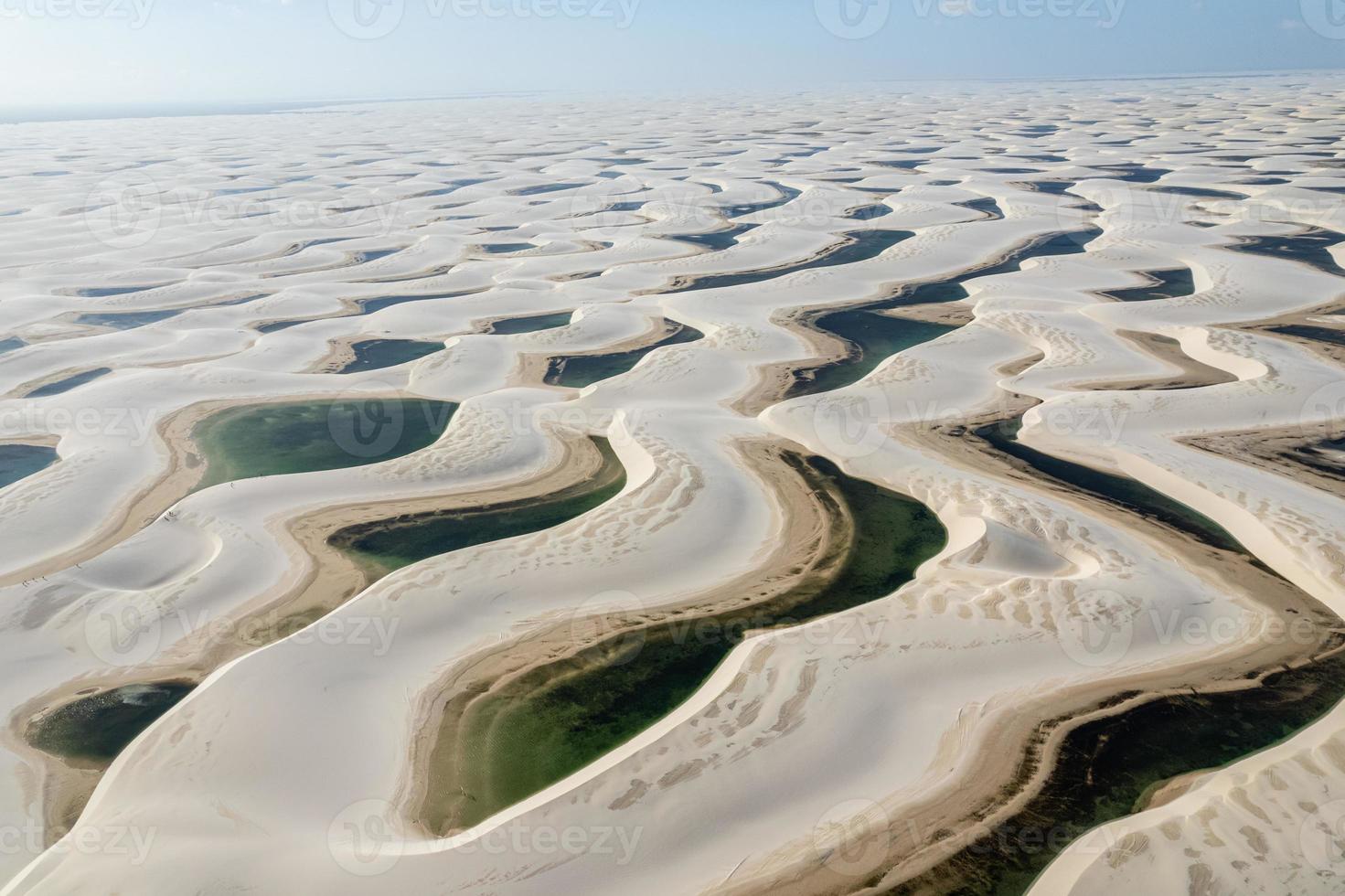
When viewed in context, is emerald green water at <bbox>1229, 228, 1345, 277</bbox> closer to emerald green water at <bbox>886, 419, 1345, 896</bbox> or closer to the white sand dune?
the white sand dune

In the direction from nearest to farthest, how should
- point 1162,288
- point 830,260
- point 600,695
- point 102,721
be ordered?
point 102,721 < point 600,695 < point 1162,288 < point 830,260

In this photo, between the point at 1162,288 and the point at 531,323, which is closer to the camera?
the point at 531,323

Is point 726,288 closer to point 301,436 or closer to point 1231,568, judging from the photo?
point 301,436

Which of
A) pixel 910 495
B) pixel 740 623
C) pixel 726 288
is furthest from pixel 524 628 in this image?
pixel 726 288

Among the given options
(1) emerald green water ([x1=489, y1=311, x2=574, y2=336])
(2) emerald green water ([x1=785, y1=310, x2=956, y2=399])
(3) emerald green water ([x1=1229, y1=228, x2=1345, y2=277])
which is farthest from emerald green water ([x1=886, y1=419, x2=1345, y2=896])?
(3) emerald green water ([x1=1229, y1=228, x2=1345, y2=277])

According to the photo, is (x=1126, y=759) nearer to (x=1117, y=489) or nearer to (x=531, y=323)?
(x=1117, y=489)

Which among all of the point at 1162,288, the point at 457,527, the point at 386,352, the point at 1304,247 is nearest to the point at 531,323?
the point at 386,352

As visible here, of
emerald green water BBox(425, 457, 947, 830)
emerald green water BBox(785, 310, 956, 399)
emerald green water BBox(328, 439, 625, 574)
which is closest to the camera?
emerald green water BBox(425, 457, 947, 830)
